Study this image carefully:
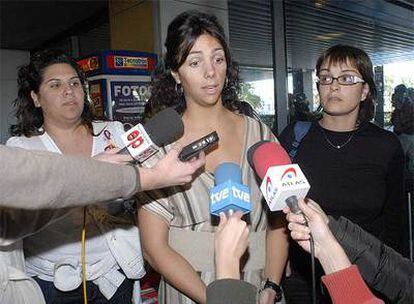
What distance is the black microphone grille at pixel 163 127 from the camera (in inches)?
51.1

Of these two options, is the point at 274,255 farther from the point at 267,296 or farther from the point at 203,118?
the point at 203,118

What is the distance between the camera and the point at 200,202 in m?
1.41

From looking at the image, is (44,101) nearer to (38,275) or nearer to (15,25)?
(38,275)

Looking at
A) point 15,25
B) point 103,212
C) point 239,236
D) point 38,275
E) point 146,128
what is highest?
point 15,25

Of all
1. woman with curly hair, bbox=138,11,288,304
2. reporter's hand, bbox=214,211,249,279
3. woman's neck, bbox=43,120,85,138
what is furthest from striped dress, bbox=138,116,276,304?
woman's neck, bbox=43,120,85,138

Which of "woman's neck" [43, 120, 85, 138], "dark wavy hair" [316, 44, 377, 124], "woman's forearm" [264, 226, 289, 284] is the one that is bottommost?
"woman's forearm" [264, 226, 289, 284]

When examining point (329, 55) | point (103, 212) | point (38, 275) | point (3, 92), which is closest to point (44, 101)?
point (103, 212)

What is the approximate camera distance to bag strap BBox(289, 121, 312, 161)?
6.17ft

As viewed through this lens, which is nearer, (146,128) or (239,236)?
(239,236)

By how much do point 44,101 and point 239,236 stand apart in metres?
1.42

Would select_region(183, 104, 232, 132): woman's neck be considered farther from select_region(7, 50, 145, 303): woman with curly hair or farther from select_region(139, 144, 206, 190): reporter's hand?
select_region(7, 50, 145, 303): woman with curly hair

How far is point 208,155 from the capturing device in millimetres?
1481

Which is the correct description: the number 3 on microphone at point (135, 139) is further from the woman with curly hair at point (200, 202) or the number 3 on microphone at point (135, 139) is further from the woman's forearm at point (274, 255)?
the woman's forearm at point (274, 255)

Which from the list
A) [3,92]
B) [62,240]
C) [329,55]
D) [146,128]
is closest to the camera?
[146,128]
